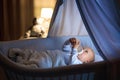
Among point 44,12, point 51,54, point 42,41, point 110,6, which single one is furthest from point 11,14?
point 110,6

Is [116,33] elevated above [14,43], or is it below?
above

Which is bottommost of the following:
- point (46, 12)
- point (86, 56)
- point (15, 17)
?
point (86, 56)

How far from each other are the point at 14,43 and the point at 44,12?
1.92m

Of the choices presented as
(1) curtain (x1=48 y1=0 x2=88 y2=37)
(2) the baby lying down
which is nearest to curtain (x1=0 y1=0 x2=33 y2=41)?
(1) curtain (x1=48 y1=0 x2=88 y2=37)

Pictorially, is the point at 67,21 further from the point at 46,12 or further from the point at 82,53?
the point at 46,12

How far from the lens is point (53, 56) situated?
2012mm

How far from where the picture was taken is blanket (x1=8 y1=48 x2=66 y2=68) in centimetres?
182

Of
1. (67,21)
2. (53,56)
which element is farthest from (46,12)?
(53,56)

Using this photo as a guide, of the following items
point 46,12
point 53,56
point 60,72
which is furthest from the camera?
point 46,12

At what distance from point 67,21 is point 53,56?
500 millimetres

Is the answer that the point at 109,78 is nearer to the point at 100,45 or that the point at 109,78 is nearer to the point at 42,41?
the point at 100,45

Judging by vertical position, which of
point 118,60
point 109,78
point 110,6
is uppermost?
point 110,6

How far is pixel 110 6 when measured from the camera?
1.65 m

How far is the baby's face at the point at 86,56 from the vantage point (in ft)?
7.09
